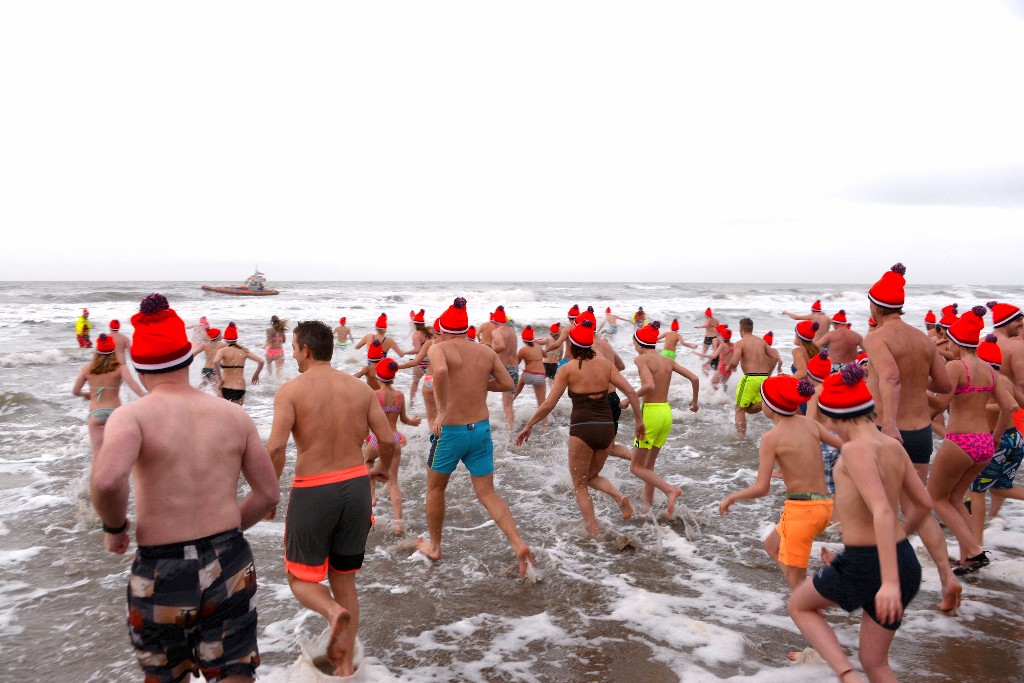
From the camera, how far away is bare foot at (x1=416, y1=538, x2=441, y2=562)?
Result: 5314mm

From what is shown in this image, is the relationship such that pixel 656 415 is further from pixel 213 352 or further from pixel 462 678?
pixel 213 352

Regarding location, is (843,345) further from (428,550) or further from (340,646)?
(340,646)

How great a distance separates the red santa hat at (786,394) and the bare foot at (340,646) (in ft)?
9.22

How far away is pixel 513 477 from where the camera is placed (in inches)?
311

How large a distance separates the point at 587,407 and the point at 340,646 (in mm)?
3025

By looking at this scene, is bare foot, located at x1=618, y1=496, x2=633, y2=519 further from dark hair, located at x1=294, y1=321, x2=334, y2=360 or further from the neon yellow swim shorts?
dark hair, located at x1=294, y1=321, x2=334, y2=360

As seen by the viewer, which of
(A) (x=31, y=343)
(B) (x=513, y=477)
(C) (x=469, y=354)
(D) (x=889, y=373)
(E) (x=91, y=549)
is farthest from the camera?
(A) (x=31, y=343)

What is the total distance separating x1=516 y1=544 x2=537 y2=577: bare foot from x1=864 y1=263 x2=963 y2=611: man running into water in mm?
2668

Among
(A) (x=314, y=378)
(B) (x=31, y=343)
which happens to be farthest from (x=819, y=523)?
(B) (x=31, y=343)

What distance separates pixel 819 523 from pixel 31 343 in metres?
26.2

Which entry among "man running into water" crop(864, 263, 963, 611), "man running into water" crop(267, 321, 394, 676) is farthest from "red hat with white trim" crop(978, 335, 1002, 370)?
"man running into water" crop(267, 321, 394, 676)

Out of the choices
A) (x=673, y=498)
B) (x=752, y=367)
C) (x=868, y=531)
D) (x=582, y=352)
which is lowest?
(x=673, y=498)

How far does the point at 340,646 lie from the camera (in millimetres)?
3336

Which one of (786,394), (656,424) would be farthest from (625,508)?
(786,394)
